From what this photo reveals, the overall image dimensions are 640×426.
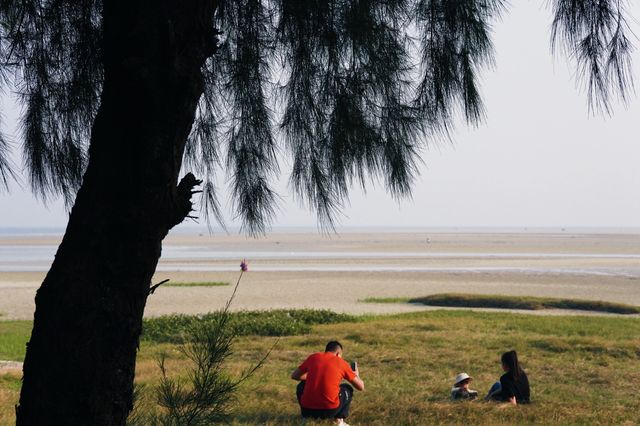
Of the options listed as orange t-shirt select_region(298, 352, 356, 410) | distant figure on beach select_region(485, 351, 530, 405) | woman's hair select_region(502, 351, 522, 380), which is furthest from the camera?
distant figure on beach select_region(485, 351, 530, 405)

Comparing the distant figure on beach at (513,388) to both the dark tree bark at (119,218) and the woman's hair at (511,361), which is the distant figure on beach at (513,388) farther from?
the dark tree bark at (119,218)

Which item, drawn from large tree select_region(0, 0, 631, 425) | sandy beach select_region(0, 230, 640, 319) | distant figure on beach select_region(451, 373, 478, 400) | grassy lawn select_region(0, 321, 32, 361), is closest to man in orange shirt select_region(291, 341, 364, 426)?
distant figure on beach select_region(451, 373, 478, 400)

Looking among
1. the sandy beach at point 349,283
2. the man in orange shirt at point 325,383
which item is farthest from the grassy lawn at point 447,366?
the sandy beach at point 349,283

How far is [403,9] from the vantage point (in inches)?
149

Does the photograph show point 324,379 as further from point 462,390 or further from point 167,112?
point 167,112

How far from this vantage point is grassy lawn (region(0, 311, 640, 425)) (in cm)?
899

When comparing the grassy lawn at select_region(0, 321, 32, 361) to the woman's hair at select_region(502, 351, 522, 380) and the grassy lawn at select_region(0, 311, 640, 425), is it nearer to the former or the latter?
the grassy lawn at select_region(0, 311, 640, 425)

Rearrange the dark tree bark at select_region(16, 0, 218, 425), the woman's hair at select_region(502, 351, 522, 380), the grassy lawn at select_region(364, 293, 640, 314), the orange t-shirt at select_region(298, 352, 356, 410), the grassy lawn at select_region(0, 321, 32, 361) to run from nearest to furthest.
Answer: the dark tree bark at select_region(16, 0, 218, 425)
the orange t-shirt at select_region(298, 352, 356, 410)
the woman's hair at select_region(502, 351, 522, 380)
the grassy lawn at select_region(0, 321, 32, 361)
the grassy lawn at select_region(364, 293, 640, 314)

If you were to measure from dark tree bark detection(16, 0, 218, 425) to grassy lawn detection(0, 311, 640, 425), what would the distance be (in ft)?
18.2

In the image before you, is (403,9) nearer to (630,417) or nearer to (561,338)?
Result: (630,417)

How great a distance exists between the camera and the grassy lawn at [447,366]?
8.99 metres

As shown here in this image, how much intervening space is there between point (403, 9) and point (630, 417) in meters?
6.98

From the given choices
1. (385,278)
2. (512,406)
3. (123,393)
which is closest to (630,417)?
(512,406)

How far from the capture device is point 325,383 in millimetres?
8164
